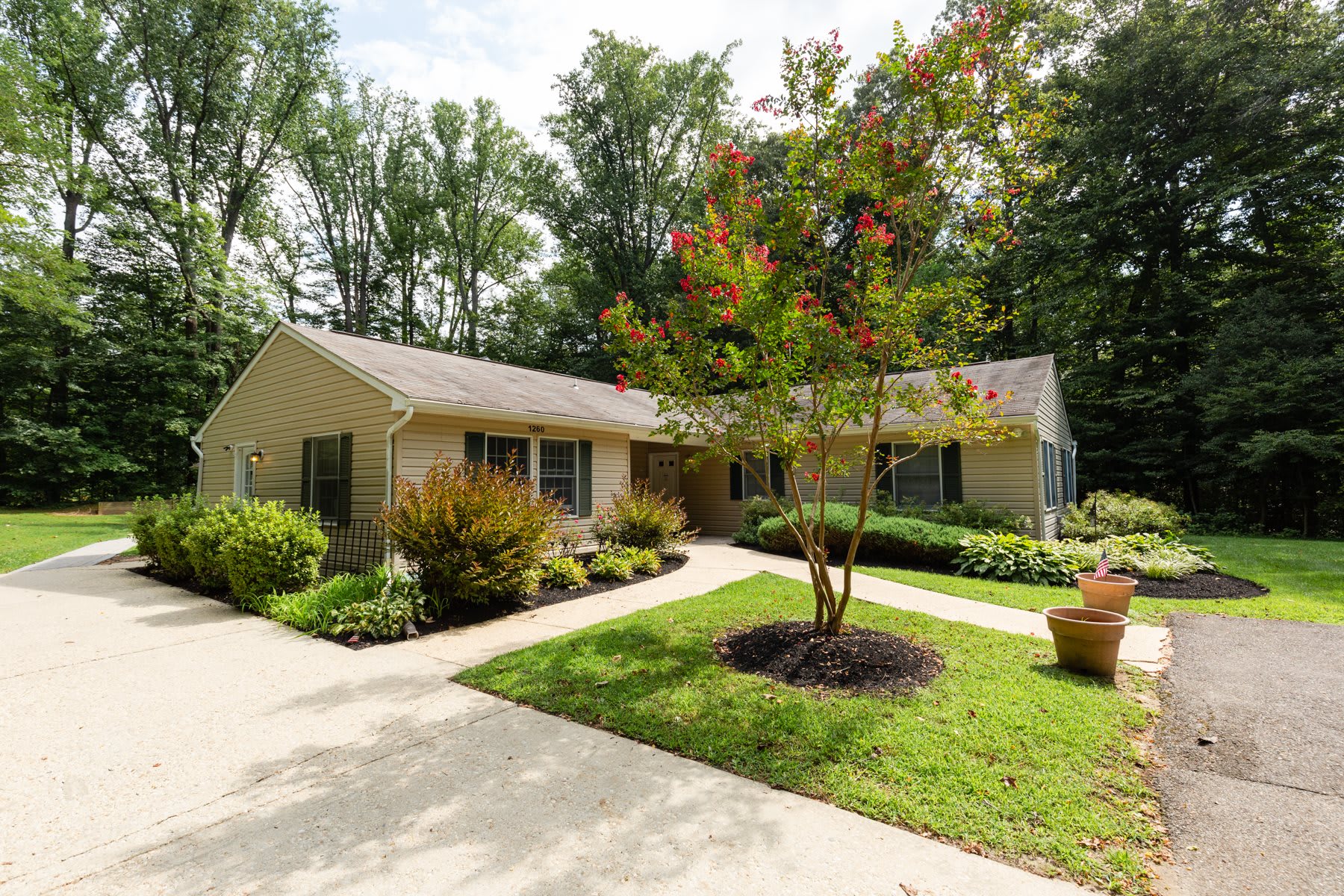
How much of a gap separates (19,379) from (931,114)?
2922 cm

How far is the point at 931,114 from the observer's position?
4633mm

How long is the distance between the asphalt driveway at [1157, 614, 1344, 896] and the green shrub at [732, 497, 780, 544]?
25.0ft

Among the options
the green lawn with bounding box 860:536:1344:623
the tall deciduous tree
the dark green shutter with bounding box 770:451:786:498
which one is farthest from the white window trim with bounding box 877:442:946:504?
the tall deciduous tree

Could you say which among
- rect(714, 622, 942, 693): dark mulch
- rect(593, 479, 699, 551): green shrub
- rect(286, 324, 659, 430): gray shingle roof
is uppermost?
rect(286, 324, 659, 430): gray shingle roof

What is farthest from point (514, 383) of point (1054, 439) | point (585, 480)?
point (1054, 439)

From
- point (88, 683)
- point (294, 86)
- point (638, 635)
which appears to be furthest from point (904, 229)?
point (294, 86)

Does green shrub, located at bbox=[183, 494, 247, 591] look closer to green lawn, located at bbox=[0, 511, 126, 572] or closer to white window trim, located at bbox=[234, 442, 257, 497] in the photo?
white window trim, located at bbox=[234, 442, 257, 497]

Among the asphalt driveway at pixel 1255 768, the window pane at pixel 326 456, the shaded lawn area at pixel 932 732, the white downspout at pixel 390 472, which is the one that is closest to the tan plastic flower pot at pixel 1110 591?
the asphalt driveway at pixel 1255 768

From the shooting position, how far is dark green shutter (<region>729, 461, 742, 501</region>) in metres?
Answer: 14.7

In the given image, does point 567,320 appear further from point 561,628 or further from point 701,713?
point 701,713

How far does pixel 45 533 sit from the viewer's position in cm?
1373

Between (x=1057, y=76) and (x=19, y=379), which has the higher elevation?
(x=1057, y=76)

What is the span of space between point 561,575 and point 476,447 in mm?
2475

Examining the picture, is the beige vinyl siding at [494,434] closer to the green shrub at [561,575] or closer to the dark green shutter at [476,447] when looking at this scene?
the dark green shutter at [476,447]
